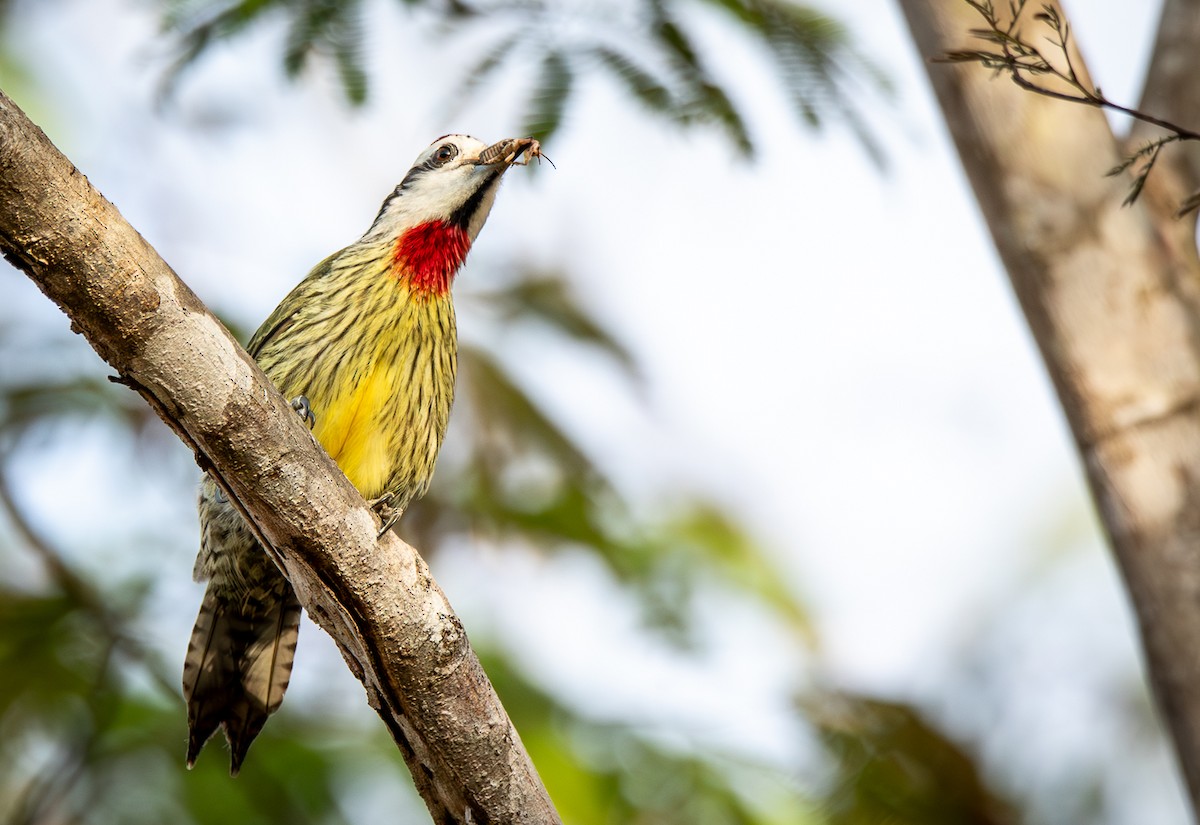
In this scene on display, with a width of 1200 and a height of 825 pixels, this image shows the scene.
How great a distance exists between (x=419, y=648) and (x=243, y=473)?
555mm

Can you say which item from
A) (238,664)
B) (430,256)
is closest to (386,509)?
(238,664)

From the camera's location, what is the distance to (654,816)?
533cm

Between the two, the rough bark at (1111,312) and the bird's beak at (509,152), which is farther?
the rough bark at (1111,312)

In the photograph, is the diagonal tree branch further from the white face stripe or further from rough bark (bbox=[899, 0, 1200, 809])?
the white face stripe

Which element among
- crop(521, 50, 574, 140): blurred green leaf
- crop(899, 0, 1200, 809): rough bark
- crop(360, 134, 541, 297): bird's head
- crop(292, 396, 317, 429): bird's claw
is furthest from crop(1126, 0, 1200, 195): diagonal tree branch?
crop(292, 396, 317, 429): bird's claw

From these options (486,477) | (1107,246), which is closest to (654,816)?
(486,477)

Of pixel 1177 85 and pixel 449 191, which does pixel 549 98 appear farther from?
pixel 1177 85

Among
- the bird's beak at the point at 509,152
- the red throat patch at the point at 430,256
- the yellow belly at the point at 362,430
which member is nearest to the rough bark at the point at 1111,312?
the bird's beak at the point at 509,152

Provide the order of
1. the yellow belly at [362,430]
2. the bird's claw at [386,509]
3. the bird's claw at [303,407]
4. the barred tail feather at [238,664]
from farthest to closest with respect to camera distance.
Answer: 1. the barred tail feather at [238,664]
2. the yellow belly at [362,430]
3. the bird's claw at [303,407]
4. the bird's claw at [386,509]

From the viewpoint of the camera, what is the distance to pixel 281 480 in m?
2.61

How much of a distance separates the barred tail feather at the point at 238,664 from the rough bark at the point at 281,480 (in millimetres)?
1170

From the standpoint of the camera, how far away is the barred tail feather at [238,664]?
395 centimetres

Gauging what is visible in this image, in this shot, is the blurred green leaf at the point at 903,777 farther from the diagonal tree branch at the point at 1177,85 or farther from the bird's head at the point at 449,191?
the bird's head at the point at 449,191

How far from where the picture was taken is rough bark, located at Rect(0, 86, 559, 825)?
2.32 metres
